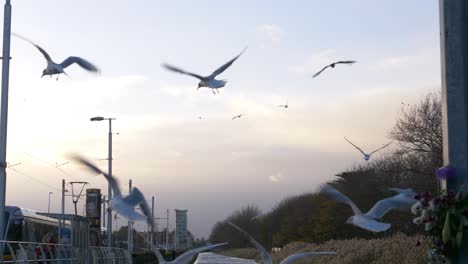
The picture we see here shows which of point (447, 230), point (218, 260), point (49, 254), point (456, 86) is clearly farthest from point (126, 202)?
point (218, 260)

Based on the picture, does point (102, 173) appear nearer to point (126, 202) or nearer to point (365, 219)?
point (126, 202)

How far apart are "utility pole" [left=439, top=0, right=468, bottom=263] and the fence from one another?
1215cm

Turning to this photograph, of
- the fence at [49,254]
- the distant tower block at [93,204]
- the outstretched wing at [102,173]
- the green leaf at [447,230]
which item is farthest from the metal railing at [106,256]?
the green leaf at [447,230]

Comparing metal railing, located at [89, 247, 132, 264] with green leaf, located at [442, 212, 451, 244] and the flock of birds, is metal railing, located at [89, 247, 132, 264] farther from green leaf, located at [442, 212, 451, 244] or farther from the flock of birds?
green leaf, located at [442, 212, 451, 244]

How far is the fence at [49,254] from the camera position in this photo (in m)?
18.3

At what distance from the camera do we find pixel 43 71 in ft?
47.9

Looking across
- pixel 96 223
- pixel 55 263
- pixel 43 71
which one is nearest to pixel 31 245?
pixel 55 263

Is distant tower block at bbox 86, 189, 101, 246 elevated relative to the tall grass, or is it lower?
elevated

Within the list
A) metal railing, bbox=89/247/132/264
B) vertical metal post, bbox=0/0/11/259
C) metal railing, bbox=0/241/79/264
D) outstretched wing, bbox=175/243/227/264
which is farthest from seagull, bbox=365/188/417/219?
metal railing, bbox=89/247/132/264

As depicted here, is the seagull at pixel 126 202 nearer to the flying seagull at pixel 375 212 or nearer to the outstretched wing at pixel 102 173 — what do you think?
the outstretched wing at pixel 102 173

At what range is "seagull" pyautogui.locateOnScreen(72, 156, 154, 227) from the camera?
9078mm

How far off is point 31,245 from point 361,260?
919 centimetres

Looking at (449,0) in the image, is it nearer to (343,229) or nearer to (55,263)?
(55,263)

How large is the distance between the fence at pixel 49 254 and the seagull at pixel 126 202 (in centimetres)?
783
